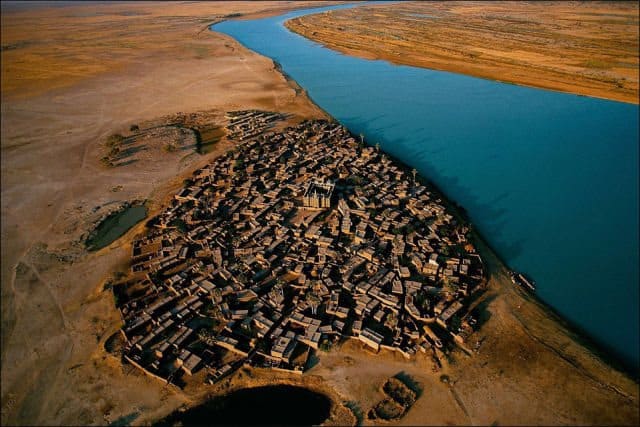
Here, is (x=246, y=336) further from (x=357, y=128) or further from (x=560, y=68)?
(x=560, y=68)

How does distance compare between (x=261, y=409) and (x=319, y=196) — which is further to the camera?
(x=319, y=196)

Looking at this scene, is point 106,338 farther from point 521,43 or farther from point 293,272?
point 521,43

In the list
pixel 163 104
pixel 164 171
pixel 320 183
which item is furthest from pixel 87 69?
pixel 320 183

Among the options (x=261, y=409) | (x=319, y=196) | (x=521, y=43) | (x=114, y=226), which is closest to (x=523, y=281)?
(x=319, y=196)

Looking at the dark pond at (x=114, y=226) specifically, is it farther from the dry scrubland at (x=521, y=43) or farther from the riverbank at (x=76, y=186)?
the dry scrubland at (x=521, y=43)

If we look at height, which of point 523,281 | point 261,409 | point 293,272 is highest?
point 293,272

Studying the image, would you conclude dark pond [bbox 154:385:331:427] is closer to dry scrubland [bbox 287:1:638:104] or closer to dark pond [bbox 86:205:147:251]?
dark pond [bbox 86:205:147:251]

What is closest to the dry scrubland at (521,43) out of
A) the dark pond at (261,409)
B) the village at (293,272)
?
the village at (293,272)
